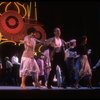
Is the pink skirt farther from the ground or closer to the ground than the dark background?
closer to the ground

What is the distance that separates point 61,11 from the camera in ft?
43.1
